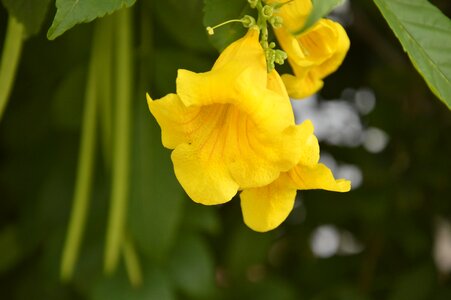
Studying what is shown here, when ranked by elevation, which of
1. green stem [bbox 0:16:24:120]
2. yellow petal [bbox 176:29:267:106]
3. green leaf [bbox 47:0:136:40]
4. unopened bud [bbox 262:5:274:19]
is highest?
green leaf [bbox 47:0:136:40]

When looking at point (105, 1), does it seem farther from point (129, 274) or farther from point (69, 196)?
point (69, 196)

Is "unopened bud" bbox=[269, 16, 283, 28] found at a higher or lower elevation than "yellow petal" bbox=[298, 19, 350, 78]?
higher

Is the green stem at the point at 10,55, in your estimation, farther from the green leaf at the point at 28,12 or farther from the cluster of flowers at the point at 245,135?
the cluster of flowers at the point at 245,135

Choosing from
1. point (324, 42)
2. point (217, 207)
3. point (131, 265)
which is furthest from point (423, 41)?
point (217, 207)

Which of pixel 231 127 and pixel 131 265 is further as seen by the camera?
pixel 131 265

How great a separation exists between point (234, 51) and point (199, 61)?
52 centimetres

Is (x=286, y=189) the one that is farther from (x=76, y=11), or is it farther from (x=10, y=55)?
(x=10, y=55)

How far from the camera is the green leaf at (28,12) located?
2.31 feet

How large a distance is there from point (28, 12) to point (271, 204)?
0.30m

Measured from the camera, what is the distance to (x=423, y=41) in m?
0.59

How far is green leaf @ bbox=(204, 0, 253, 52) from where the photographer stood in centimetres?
63

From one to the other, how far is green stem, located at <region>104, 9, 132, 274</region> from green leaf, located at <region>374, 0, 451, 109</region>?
1.66ft

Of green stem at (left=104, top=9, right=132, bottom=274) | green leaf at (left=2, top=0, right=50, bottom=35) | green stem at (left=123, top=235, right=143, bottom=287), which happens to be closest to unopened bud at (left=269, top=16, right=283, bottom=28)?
green leaf at (left=2, top=0, right=50, bottom=35)

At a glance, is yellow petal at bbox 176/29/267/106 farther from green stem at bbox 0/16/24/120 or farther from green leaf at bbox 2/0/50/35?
green stem at bbox 0/16/24/120
